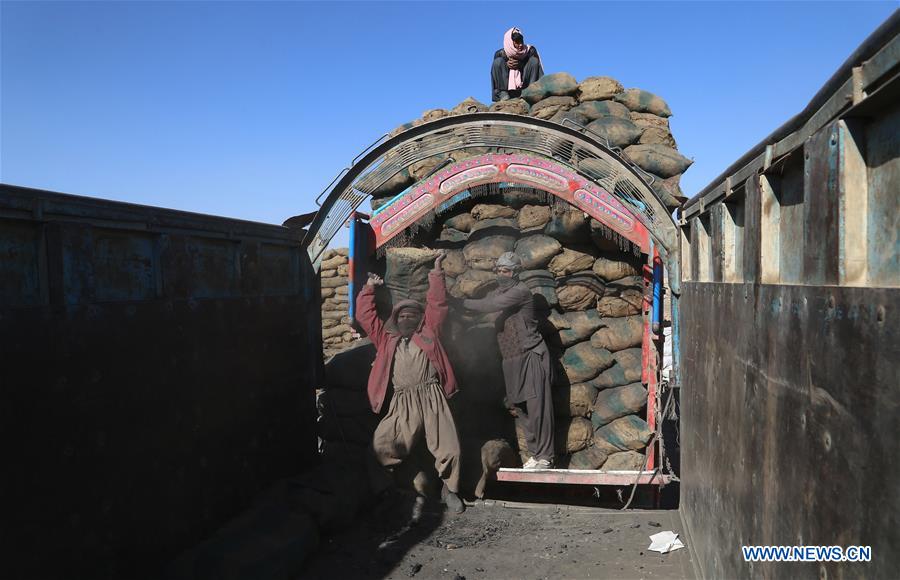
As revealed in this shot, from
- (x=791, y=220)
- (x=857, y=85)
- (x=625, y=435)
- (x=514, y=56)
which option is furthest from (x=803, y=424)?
(x=514, y=56)

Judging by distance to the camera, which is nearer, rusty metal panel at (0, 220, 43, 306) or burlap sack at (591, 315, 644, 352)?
rusty metal panel at (0, 220, 43, 306)

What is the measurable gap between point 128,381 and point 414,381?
268 centimetres

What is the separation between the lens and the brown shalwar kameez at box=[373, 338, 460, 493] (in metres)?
6.01

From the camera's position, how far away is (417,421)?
6.06m

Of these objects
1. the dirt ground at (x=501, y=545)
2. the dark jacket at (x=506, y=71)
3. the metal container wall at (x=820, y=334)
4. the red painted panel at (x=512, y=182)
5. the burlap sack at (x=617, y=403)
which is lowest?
the dirt ground at (x=501, y=545)

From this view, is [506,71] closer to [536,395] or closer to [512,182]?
[512,182]

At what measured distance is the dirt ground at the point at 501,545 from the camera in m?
4.73

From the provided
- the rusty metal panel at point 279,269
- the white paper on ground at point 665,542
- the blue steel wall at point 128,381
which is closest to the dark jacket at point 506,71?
the rusty metal panel at point 279,269

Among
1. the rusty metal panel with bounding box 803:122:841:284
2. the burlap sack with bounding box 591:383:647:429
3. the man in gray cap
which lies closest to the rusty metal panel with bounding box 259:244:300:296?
the man in gray cap

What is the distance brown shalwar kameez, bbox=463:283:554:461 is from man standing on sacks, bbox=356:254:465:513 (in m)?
0.55

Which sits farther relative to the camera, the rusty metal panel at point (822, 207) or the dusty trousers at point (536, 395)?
the dusty trousers at point (536, 395)

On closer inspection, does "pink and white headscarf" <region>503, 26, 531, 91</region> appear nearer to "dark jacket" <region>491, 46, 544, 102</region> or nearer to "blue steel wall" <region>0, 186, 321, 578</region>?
"dark jacket" <region>491, 46, 544, 102</region>

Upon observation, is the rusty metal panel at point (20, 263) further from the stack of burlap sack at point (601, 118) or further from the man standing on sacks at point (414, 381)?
the stack of burlap sack at point (601, 118)

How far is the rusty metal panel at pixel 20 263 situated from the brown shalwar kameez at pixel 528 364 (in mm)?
3898
